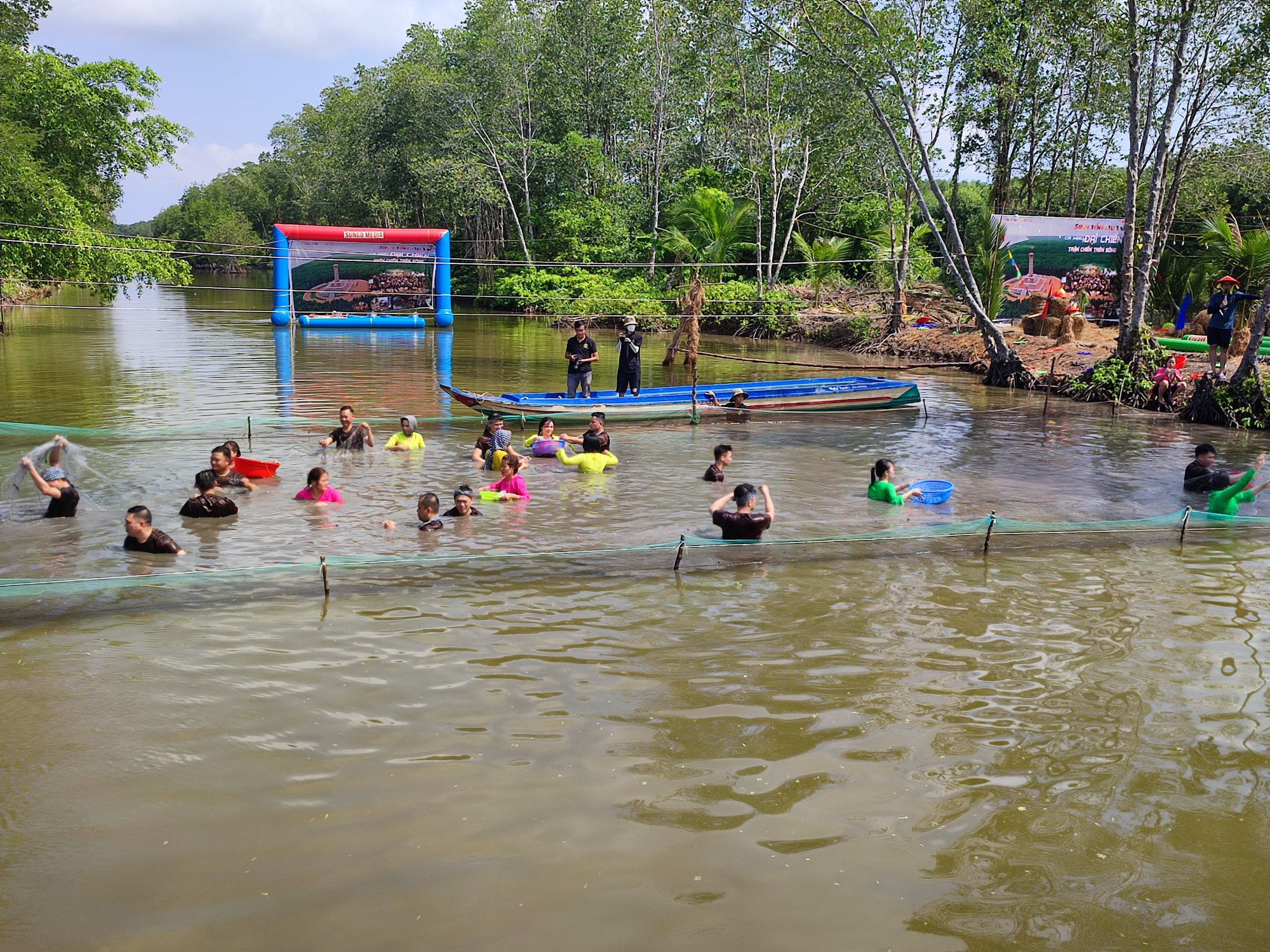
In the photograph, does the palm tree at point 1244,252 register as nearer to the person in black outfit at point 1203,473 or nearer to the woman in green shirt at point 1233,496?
the person in black outfit at point 1203,473

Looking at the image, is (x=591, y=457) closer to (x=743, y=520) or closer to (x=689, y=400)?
(x=743, y=520)

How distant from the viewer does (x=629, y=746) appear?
236 inches

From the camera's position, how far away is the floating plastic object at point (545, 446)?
1437 centimetres

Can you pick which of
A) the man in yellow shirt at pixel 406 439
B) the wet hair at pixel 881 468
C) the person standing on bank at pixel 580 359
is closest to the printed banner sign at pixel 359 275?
the person standing on bank at pixel 580 359

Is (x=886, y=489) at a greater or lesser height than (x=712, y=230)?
lesser

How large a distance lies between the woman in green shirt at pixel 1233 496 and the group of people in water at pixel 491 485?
1 cm

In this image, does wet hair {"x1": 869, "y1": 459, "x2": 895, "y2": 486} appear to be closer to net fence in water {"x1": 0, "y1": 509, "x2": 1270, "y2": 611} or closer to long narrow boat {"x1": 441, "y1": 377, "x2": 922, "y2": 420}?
net fence in water {"x1": 0, "y1": 509, "x2": 1270, "y2": 611}

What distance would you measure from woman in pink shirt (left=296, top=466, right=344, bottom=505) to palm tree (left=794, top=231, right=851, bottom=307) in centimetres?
2756

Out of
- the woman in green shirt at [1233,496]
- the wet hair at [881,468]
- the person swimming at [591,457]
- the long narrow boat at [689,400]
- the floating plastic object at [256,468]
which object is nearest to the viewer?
the woman in green shirt at [1233,496]

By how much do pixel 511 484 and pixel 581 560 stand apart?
2614 mm

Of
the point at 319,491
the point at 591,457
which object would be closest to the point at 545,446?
the point at 591,457

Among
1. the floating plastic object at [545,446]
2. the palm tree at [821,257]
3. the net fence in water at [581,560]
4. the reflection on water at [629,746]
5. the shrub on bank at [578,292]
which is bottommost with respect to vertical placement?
the reflection on water at [629,746]

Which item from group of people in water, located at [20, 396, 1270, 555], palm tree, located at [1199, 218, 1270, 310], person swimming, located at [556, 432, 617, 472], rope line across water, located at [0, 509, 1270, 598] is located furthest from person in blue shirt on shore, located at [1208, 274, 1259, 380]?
person swimming, located at [556, 432, 617, 472]

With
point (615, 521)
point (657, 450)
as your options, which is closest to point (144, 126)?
point (657, 450)
